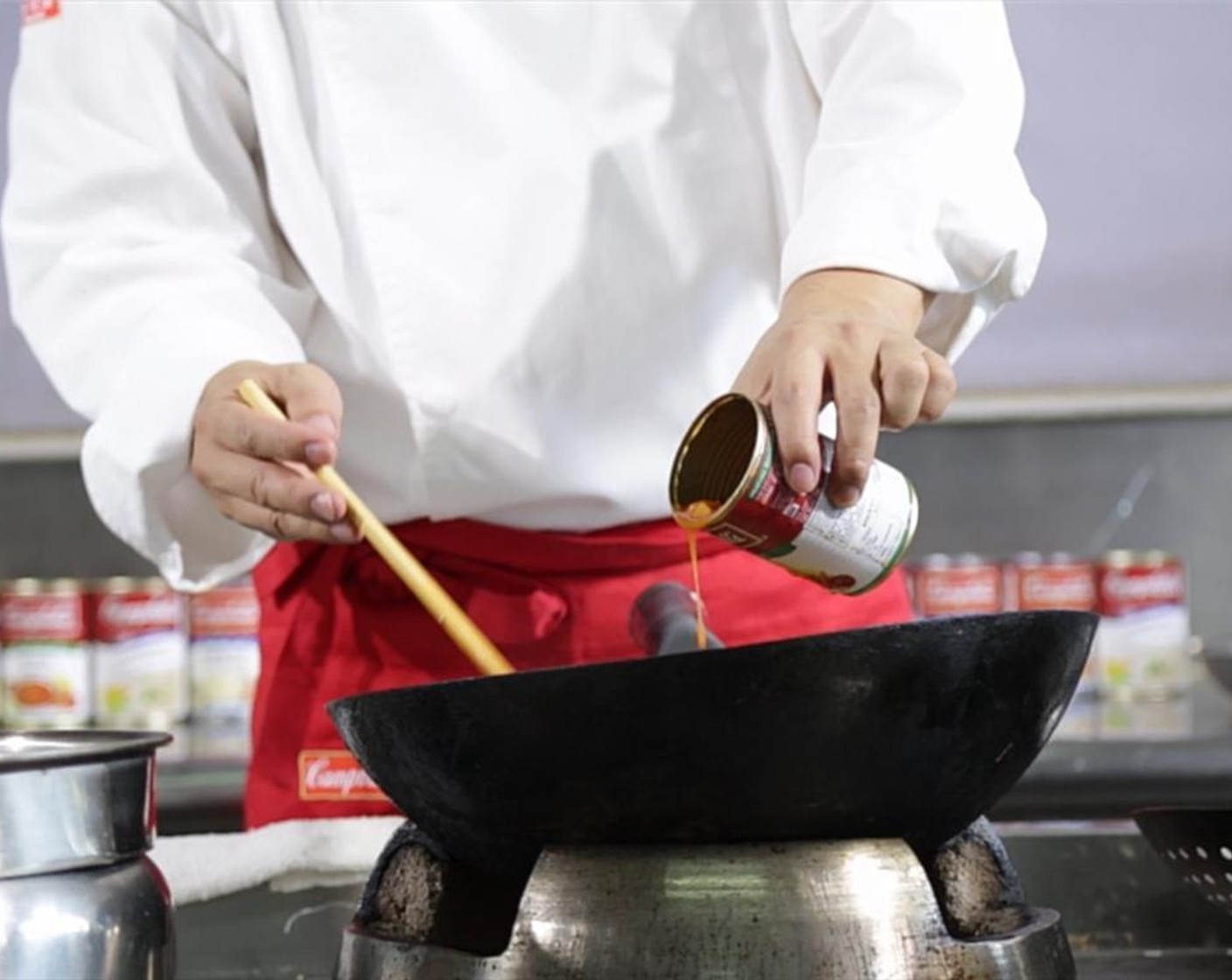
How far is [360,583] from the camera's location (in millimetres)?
1303

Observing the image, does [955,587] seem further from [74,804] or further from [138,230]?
[74,804]

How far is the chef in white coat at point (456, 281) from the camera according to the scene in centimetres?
125

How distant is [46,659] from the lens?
2.28m

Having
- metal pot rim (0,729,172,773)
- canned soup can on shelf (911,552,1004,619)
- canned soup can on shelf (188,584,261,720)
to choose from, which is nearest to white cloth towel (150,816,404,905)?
metal pot rim (0,729,172,773)

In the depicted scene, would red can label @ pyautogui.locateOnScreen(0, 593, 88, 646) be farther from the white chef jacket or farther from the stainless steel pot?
the stainless steel pot

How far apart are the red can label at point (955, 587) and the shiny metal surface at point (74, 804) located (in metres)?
1.67

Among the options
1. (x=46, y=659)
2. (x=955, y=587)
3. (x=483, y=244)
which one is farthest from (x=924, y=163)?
(x=46, y=659)

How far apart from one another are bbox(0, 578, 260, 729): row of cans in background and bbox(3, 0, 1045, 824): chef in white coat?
95cm

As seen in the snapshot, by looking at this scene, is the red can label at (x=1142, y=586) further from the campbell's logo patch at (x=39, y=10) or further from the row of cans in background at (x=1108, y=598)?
the campbell's logo patch at (x=39, y=10)

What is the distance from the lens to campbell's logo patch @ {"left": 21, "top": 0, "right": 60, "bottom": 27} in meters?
1.39

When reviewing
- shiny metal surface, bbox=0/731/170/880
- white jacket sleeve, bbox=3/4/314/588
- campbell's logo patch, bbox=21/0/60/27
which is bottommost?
shiny metal surface, bbox=0/731/170/880

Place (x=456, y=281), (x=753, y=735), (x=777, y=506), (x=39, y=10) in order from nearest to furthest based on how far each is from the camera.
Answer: (x=753, y=735) < (x=777, y=506) < (x=456, y=281) < (x=39, y=10)

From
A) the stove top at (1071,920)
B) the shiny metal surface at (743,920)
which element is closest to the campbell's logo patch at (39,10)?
the stove top at (1071,920)

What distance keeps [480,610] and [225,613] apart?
107 cm
